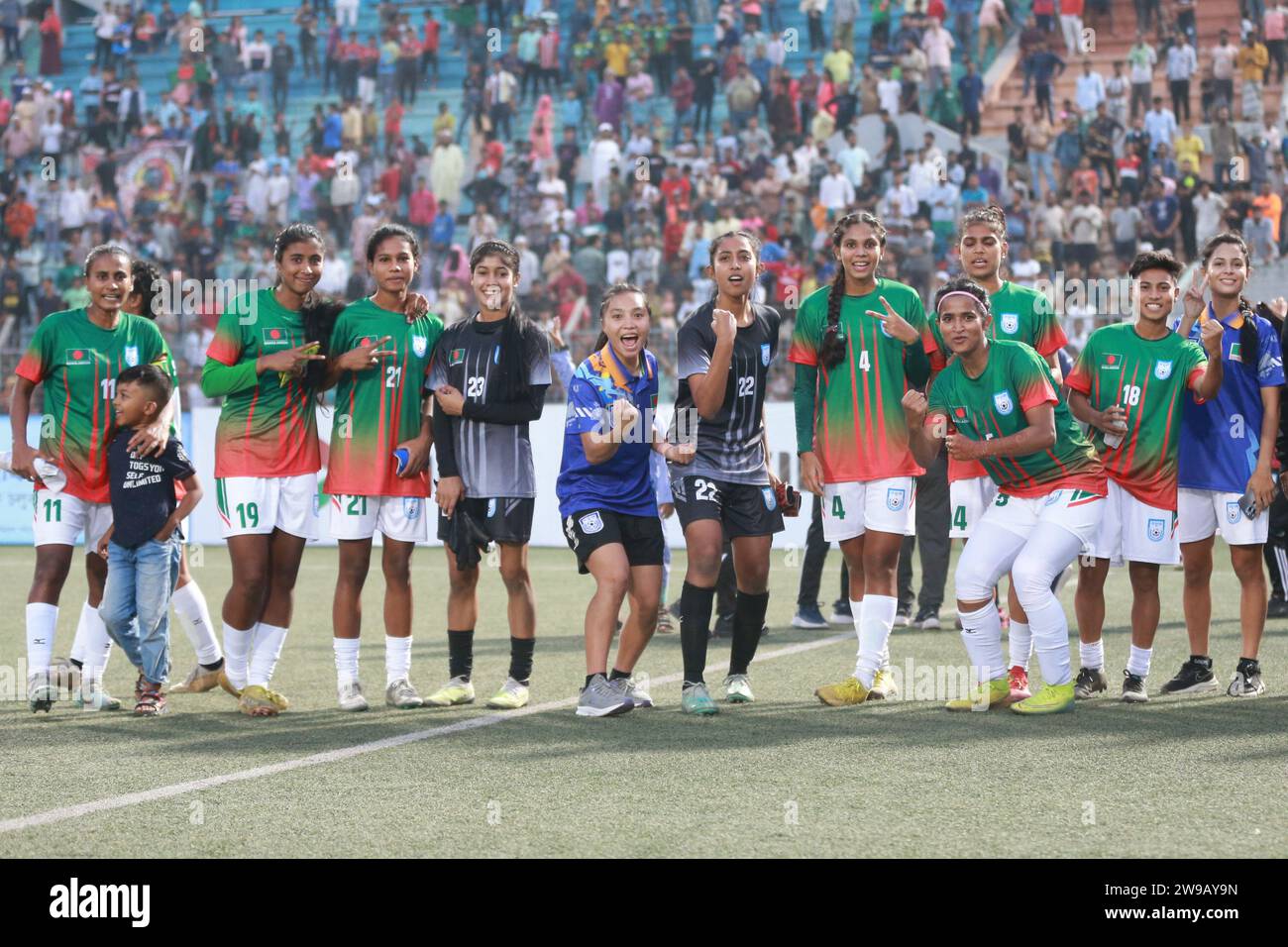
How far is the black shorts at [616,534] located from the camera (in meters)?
7.16

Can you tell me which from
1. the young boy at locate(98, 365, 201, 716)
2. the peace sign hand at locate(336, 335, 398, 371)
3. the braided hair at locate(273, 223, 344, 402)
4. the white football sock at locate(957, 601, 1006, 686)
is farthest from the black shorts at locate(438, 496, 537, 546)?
the white football sock at locate(957, 601, 1006, 686)

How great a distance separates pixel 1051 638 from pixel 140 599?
3.97 m

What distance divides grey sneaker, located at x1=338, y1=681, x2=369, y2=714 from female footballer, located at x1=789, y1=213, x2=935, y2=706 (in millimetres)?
2069

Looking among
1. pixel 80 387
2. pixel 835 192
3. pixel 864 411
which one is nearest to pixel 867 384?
pixel 864 411

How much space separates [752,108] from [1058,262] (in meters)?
6.48

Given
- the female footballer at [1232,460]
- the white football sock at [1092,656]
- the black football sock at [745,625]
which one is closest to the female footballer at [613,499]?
the black football sock at [745,625]

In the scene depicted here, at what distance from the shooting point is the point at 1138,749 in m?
6.23

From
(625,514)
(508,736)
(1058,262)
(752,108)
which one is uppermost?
(752,108)

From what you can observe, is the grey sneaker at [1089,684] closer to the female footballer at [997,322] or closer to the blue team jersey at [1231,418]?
the female footballer at [997,322]

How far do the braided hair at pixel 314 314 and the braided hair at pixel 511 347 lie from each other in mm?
703

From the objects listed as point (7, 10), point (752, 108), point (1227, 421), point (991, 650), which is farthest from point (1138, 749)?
point (7, 10)

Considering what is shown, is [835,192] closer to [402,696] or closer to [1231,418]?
[1231,418]

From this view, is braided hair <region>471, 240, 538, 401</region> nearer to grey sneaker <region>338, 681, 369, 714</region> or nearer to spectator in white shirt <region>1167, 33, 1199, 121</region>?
grey sneaker <region>338, 681, 369, 714</region>

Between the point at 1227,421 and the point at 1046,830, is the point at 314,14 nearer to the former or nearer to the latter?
the point at 1227,421
